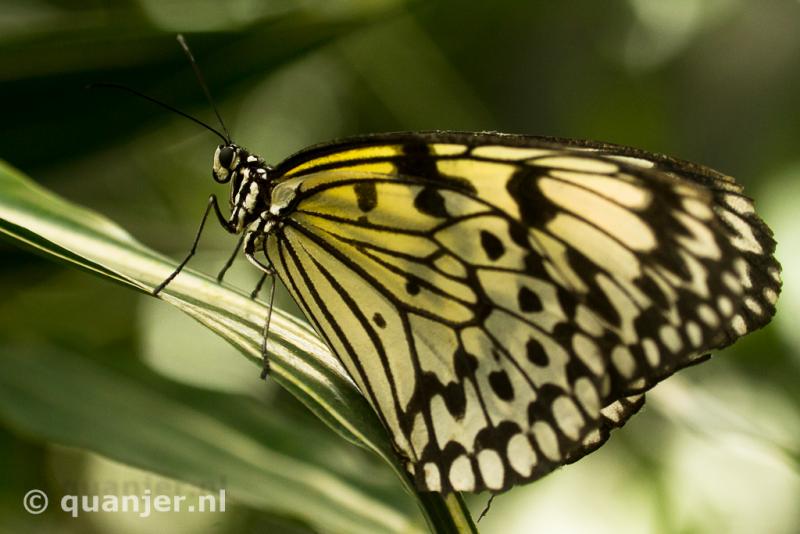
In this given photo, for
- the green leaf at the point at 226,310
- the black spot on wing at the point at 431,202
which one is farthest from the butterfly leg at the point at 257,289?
the black spot on wing at the point at 431,202

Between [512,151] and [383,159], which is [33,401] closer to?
[383,159]

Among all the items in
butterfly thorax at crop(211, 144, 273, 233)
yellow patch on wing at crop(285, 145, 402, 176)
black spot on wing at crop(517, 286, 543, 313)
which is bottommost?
black spot on wing at crop(517, 286, 543, 313)

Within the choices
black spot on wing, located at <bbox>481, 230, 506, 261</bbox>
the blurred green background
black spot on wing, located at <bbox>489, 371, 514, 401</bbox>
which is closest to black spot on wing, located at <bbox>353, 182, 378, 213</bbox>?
black spot on wing, located at <bbox>481, 230, 506, 261</bbox>

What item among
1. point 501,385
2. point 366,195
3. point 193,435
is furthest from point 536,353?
point 193,435

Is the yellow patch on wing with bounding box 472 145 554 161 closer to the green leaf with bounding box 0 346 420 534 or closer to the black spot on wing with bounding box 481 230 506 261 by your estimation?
the black spot on wing with bounding box 481 230 506 261

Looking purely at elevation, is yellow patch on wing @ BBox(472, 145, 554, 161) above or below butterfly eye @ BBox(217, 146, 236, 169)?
below

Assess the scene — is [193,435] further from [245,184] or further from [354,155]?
[354,155]
